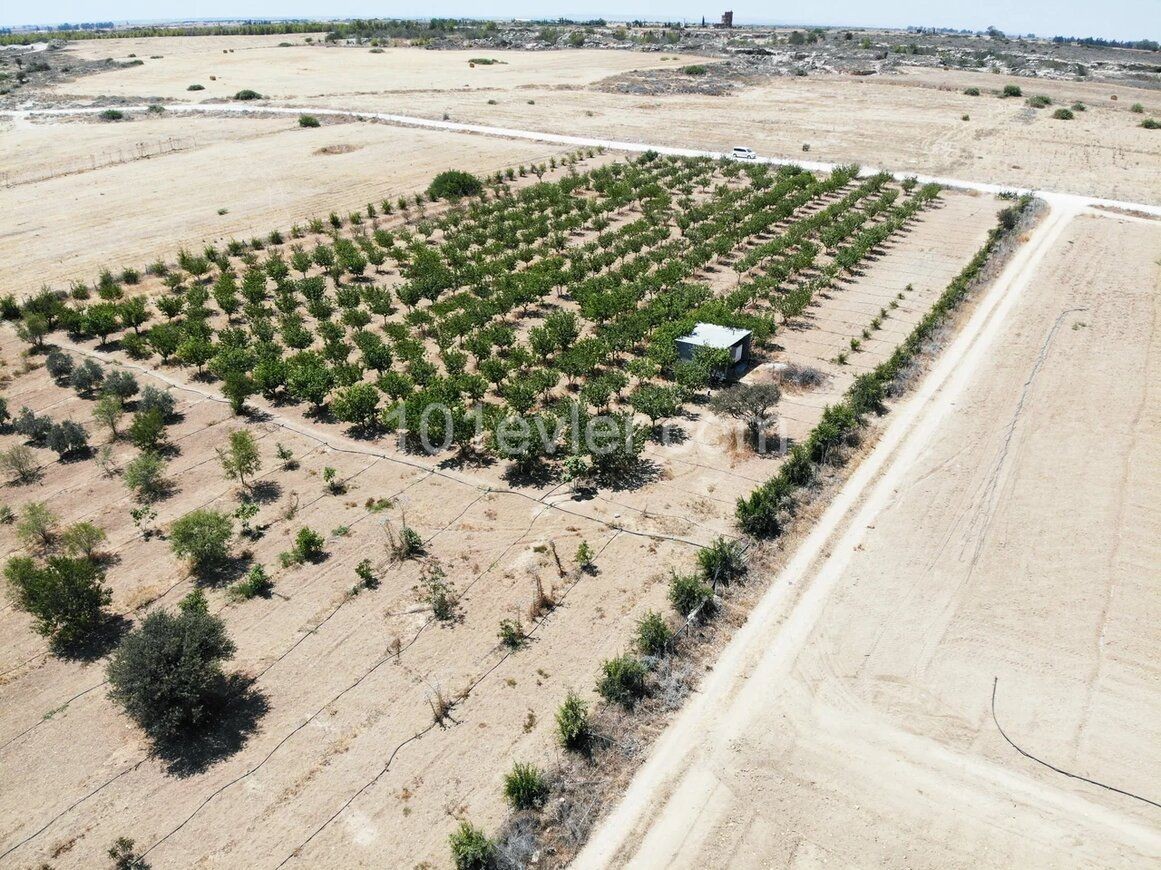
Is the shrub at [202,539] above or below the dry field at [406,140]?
below

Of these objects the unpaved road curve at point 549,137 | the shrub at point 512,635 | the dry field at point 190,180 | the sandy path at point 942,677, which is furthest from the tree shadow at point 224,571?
the unpaved road curve at point 549,137

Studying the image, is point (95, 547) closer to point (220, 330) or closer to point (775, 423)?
point (220, 330)

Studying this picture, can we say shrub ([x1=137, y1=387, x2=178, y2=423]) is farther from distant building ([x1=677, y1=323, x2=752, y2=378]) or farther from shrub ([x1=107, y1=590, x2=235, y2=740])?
distant building ([x1=677, y1=323, x2=752, y2=378])

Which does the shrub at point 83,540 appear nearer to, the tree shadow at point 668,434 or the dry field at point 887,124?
the tree shadow at point 668,434

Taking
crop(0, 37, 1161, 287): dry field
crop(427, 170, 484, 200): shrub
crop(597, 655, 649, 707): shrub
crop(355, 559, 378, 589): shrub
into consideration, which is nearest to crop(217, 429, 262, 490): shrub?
crop(355, 559, 378, 589): shrub

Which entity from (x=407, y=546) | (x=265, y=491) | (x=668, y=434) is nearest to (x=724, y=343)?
(x=668, y=434)

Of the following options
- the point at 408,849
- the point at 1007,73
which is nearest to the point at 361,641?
the point at 408,849

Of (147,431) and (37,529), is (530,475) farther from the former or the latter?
(37,529)

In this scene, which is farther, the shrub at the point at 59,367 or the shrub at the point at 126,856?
the shrub at the point at 59,367
